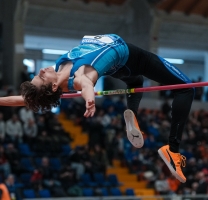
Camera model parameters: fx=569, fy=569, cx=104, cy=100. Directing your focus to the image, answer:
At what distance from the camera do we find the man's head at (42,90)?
17.7ft

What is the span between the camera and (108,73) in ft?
19.7

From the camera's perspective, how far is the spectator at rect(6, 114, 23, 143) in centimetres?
1466

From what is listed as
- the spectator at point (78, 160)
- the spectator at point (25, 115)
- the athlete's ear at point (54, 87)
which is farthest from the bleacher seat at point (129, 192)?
the athlete's ear at point (54, 87)

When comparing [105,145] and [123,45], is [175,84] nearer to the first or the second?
[123,45]

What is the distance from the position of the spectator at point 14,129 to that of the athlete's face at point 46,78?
30.8ft

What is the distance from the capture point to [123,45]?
5852mm

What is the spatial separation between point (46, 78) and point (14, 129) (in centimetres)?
949

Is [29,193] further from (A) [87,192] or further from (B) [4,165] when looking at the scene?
(A) [87,192]

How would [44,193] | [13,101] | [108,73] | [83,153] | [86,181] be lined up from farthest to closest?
[83,153] → [86,181] → [44,193] → [13,101] → [108,73]

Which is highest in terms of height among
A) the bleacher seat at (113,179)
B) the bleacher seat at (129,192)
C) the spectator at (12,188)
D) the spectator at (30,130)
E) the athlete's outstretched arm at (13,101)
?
the athlete's outstretched arm at (13,101)

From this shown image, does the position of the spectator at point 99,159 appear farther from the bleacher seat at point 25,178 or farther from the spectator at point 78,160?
the bleacher seat at point 25,178

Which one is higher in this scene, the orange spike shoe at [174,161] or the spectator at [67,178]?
the orange spike shoe at [174,161]

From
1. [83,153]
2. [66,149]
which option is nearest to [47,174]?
[83,153]

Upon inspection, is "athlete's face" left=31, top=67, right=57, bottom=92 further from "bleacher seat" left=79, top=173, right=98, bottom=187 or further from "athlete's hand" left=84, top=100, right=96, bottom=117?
"bleacher seat" left=79, top=173, right=98, bottom=187
